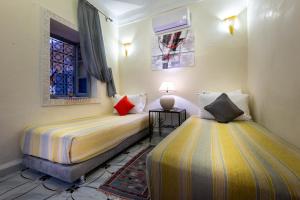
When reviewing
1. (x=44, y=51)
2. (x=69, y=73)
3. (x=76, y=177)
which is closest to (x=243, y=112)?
(x=76, y=177)

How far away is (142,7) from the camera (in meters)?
3.04

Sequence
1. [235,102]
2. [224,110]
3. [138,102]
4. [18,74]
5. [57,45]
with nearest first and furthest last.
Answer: [18,74]
[224,110]
[235,102]
[57,45]
[138,102]

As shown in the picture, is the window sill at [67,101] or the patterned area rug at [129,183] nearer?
the patterned area rug at [129,183]

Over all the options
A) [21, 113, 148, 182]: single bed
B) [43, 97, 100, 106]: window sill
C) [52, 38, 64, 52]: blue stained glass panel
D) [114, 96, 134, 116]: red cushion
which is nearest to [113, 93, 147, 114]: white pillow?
[114, 96, 134, 116]: red cushion

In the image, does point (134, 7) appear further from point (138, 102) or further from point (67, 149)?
point (67, 149)

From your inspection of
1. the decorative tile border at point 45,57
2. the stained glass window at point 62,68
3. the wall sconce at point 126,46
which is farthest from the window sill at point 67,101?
the wall sconce at point 126,46

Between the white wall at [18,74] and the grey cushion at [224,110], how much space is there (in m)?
2.35

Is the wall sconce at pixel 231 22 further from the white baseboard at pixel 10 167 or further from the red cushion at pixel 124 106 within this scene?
the white baseboard at pixel 10 167

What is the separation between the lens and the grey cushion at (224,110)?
189cm

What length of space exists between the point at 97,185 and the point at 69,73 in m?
2.23

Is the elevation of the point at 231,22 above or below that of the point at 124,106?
above

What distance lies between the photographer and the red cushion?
287 centimetres

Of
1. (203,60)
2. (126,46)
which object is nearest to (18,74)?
(126,46)

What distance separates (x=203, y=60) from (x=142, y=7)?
5.76 feet
